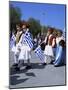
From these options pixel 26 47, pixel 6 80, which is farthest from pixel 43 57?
pixel 6 80

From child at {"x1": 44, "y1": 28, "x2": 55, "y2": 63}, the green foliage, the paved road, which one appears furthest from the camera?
child at {"x1": 44, "y1": 28, "x2": 55, "y2": 63}

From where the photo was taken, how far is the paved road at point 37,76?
589cm

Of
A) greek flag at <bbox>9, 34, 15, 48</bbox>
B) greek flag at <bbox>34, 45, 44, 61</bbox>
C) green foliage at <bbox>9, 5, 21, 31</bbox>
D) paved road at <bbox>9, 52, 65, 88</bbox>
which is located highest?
green foliage at <bbox>9, 5, 21, 31</bbox>

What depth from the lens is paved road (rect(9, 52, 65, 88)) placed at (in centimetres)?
589

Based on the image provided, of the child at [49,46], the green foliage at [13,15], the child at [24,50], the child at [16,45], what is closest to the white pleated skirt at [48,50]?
the child at [49,46]

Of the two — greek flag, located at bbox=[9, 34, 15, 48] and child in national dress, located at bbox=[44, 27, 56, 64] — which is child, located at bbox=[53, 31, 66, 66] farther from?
greek flag, located at bbox=[9, 34, 15, 48]

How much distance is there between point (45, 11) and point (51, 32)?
1.44 feet

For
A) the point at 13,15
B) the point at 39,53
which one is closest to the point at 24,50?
the point at 39,53

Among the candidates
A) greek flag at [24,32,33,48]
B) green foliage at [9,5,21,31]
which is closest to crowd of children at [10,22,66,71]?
greek flag at [24,32,33,48]

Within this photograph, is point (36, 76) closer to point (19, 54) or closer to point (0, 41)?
point (19, 54)

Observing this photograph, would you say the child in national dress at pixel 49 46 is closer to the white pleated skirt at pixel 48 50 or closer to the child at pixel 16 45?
the white pleated skirt at pixel 48 50

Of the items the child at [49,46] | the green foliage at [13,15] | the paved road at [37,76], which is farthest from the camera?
the child at [49,46]

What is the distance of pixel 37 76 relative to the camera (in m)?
5.98

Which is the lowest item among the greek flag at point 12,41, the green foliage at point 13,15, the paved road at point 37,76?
the paved road at point 37,76
